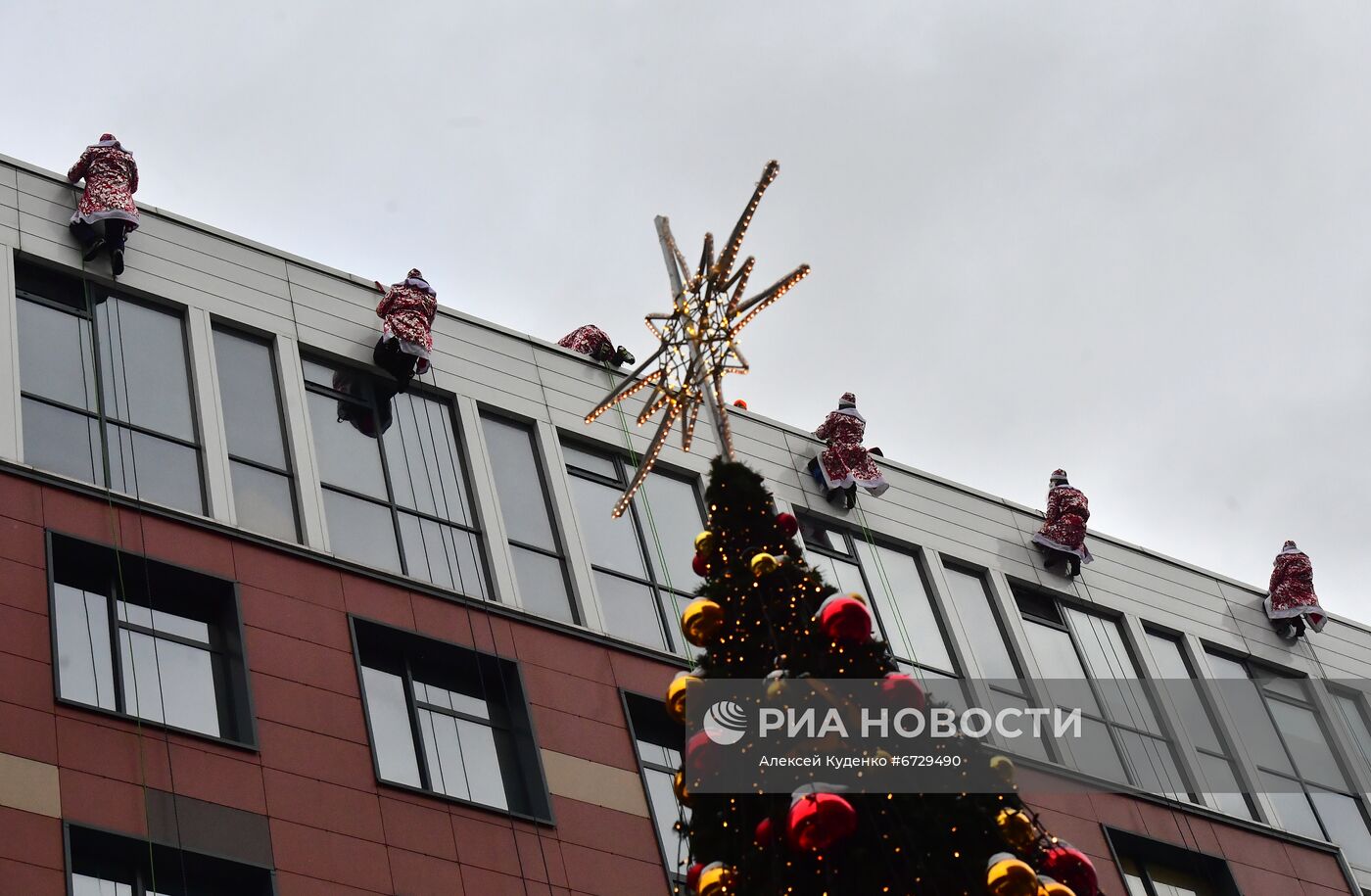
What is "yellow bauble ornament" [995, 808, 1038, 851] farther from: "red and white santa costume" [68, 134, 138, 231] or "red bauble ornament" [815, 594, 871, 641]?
"red and white santa costume" [68, 134, 138, 231]

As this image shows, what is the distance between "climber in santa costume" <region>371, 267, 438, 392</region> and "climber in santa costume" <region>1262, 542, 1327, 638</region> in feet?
62.9

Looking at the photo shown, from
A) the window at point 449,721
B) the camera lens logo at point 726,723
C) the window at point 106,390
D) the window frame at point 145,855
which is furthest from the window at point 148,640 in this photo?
the camera lens logo at point 726,723

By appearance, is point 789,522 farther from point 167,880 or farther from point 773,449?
point 773,449

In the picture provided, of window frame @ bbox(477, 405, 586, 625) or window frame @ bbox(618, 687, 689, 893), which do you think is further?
window frame @ bbox(477, 405, 586, 625)

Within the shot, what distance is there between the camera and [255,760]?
74.8 feet

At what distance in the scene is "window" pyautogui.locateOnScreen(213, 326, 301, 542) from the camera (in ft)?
87.1

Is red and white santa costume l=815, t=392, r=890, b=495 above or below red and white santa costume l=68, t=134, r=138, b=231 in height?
below

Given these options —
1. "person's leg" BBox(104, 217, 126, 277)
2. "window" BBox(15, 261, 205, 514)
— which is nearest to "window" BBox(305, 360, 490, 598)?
"window" BBox(15, 261, 205, 514)

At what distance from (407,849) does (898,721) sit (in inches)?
406

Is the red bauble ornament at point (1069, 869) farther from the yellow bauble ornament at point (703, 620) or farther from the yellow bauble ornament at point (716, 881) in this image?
the yellow bauble ornament at point (703, 620)

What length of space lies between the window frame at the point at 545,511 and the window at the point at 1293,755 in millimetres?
14779

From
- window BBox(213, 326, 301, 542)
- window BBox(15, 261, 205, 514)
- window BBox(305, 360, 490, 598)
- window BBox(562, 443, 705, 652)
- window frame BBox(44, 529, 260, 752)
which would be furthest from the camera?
window BBox(562, 443, 705, 652)

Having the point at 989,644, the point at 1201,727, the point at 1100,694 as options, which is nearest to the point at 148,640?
the point at 989,644

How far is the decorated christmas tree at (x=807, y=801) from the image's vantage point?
13781 millimetres
